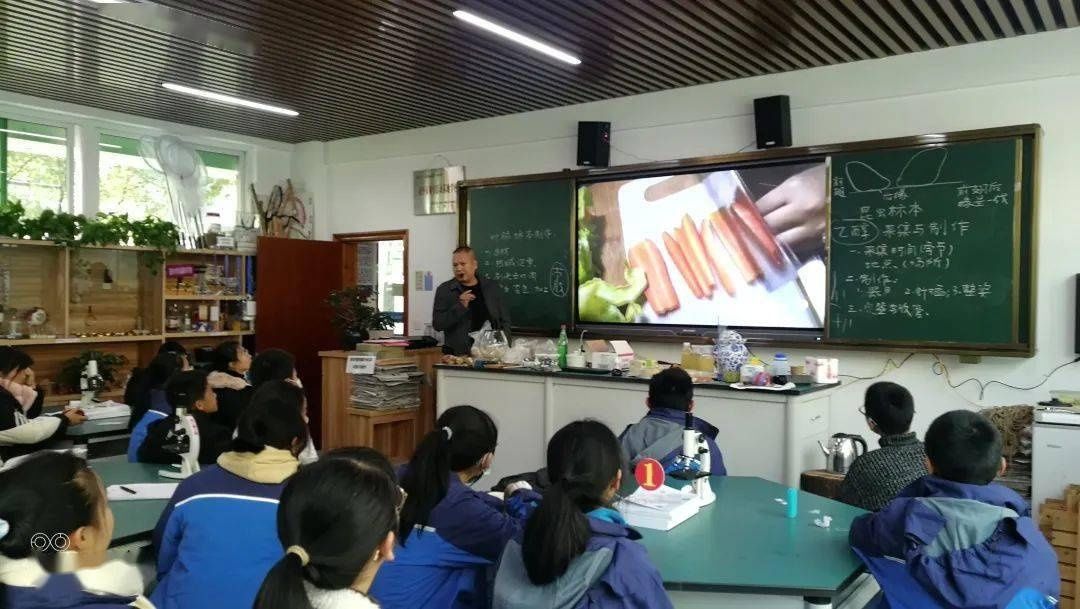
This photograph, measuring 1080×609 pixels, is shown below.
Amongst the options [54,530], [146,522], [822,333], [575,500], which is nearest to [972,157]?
[822,333]

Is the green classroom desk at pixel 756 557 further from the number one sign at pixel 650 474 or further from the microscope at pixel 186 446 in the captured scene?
the microscope at pixel 186 446

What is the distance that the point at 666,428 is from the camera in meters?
3.36

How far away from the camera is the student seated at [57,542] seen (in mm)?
1464

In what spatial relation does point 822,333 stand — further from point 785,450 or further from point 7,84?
point 7,84

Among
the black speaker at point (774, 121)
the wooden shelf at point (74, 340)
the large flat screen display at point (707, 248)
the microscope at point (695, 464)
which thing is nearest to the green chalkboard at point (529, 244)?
the large flat screen display at point (707, 248)

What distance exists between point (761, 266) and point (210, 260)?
519 cm

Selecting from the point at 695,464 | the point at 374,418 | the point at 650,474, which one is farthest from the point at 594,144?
the point at 650,474

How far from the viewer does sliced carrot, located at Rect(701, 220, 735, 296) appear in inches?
239

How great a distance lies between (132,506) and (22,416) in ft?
6.16

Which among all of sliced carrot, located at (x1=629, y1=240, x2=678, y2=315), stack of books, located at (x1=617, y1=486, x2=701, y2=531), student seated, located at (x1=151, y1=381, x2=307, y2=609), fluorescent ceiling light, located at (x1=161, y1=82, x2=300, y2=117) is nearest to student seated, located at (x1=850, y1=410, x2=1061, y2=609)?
stack of books, located at (x1=617, y1=486, x2=701, y2=531)

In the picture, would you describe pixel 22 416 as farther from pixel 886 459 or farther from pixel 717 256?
pixel 717 256

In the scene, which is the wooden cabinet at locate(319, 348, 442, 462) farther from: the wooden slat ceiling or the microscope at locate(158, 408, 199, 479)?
the microscope at locate(158, 408, 199, 479)

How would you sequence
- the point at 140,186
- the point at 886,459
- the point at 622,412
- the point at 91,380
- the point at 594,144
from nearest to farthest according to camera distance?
the point at 886,459 < the point at 622,412 < the point at 91,380 < the point at 594,144 < the point at 140,186

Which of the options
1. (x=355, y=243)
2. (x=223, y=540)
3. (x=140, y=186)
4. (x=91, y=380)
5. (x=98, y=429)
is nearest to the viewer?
(x=223, y=540)
